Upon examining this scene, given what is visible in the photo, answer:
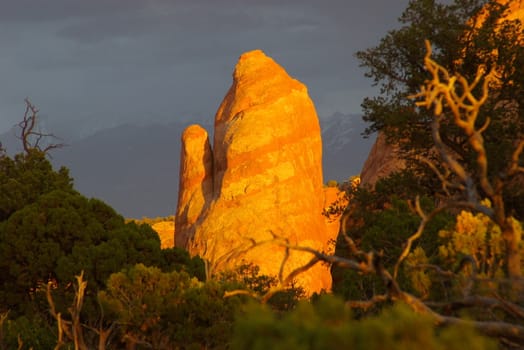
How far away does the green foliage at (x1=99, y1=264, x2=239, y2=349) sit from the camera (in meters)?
19.8

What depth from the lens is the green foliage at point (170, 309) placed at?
781 inches

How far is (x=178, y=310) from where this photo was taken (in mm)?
20297

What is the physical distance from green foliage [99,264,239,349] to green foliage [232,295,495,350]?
1326 centimetres

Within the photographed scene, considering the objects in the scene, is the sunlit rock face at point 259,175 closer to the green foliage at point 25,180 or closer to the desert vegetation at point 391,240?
the desert vegetation at point 391,240

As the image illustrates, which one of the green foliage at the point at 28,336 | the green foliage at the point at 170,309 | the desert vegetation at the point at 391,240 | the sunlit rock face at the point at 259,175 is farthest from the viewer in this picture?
the sunlit rock face at the point at 259,175

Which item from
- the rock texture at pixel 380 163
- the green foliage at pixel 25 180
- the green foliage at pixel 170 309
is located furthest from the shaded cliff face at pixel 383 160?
the green foliage at pixel 170 309

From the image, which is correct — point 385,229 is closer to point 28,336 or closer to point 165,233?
point 28,336

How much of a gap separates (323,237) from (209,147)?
9.73 metres

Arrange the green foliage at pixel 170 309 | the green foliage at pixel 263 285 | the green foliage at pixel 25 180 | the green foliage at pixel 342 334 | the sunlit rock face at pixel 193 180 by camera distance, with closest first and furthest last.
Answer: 1. the green foliage at pixel 342 334
2. the green foliage at pixel 170 309
3. the green foliage at pixel 263 285
4. the green foliage at pixel 25 180
5. the sunlit rock face at pixel 193 180

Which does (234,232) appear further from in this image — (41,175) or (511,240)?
(511,240)

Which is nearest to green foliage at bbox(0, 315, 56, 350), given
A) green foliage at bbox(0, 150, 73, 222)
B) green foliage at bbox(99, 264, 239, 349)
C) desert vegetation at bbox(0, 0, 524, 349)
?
desert vegetation at bbox(0, 0, 524, 349)

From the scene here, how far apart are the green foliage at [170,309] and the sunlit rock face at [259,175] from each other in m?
21.6

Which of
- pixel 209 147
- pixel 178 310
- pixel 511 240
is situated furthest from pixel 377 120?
pixel 209 147

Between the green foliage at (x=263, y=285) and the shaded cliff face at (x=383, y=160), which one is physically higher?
the shaded cliff face at (x=383, y=160)
